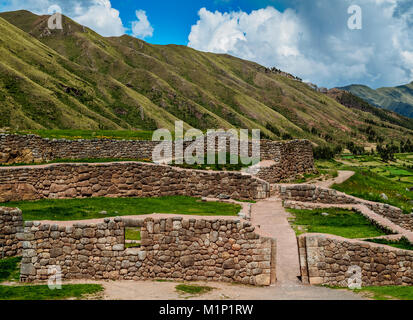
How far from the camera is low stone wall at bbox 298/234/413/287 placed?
11703 mm

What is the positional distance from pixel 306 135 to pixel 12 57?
133 metres

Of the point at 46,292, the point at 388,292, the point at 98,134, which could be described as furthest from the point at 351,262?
the point at 98,134

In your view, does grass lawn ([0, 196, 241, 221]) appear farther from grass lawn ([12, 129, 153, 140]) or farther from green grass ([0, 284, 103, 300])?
grass lawn ([12, 129, 153, 140])

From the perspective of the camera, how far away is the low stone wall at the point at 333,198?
19734 millimetres

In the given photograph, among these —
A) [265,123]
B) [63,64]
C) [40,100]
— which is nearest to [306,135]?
[265,123]

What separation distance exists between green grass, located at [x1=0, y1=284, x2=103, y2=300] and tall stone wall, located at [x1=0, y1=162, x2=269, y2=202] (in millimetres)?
11395

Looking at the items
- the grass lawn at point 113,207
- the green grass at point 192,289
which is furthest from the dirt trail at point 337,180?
the green grass at point 192,289

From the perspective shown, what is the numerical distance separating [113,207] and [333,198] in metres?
11.4

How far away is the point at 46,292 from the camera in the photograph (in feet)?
32.8

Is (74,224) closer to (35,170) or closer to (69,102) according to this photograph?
(35,170)

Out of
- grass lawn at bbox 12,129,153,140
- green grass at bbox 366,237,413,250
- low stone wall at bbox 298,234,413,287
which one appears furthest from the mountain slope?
green grass at bbox 366,237,413,250

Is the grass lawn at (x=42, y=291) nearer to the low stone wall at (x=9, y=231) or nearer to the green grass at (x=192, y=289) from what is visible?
the low stone wall at (x=9, y=231)
